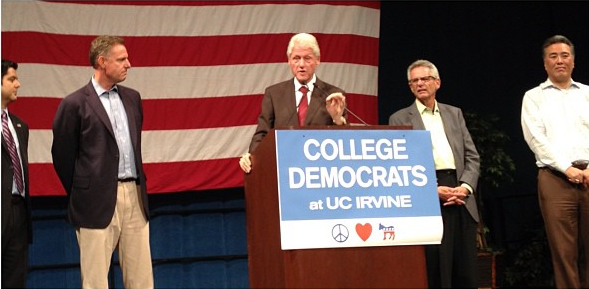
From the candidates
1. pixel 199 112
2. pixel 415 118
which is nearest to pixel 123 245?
pixel 415 118

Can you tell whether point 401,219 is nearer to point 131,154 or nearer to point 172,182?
point 131,154

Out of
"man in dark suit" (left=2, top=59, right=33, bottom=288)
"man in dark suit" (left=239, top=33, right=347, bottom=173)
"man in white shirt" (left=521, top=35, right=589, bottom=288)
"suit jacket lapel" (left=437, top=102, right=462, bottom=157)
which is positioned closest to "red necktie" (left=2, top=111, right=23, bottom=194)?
"man in dark suit" (left=2, top=59, right=33, bottom=288)

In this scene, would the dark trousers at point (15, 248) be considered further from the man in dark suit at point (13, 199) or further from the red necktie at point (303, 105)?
the red necktie at point (303, 105)

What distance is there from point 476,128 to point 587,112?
192cm

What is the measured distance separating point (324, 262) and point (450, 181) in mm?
1291

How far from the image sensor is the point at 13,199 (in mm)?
3570

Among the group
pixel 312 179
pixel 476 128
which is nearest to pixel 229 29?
pixel 476 128

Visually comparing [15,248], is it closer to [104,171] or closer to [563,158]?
[104,171]

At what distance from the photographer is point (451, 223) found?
12.7 ft

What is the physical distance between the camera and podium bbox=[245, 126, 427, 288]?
282cm

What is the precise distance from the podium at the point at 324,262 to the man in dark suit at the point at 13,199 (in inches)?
47.7

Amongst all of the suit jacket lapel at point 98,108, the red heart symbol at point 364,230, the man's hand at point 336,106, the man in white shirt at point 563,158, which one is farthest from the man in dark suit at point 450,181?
the suit jacket lapel at point 98,108

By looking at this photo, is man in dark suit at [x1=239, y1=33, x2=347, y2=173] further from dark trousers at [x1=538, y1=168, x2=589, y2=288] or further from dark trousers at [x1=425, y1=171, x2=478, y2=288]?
dark trousers at [x1=538, y1=168, x2=589, y2=288]

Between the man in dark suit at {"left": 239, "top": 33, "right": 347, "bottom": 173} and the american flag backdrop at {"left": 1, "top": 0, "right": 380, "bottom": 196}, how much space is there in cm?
193
